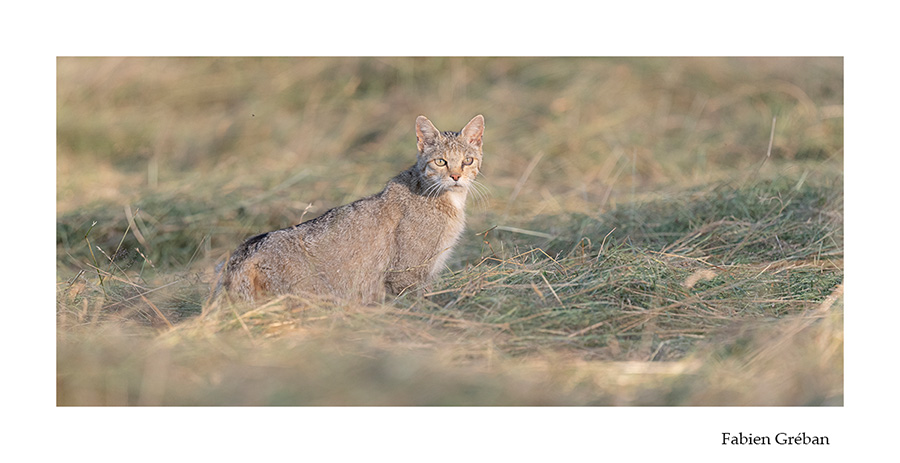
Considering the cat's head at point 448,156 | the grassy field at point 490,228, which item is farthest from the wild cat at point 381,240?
the grassy field at point 490,228

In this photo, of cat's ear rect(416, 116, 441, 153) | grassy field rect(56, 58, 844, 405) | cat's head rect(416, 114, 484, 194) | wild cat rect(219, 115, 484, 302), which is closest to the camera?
grassy field rect(56, 58, 844, 405)

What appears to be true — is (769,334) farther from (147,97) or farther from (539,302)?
(147,97)

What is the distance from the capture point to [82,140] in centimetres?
922

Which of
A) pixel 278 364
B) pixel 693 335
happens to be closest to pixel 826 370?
pixel 693 335

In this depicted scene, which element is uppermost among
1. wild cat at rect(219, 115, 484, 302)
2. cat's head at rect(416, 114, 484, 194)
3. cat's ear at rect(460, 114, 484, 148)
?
cat's ear at rect(460, 114, 484, 148)

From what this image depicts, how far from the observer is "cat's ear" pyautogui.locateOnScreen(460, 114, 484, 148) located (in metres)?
5.22

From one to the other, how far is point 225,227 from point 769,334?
182 inches

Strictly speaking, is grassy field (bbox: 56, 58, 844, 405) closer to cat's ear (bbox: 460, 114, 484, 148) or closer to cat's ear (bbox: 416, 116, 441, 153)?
cat's ear (bbox: 460, 114, 484, 148)

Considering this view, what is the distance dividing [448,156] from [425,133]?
0.29 meters

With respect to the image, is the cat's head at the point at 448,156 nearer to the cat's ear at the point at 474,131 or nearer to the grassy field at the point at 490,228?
the cat's ear at the point at 474,131

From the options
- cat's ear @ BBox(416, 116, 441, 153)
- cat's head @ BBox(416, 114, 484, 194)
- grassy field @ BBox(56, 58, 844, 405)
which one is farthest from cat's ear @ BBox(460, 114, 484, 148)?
grassy field @ BBox(56, 58, 844, 405)

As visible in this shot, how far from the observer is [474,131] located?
529 centimetres

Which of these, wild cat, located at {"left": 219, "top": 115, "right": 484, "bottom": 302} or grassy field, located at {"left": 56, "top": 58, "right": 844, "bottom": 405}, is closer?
grassy field, located at {"left": 56, "top": 58, "right": 844, "bottom": 405}

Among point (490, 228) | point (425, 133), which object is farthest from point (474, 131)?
point (490, 228)
